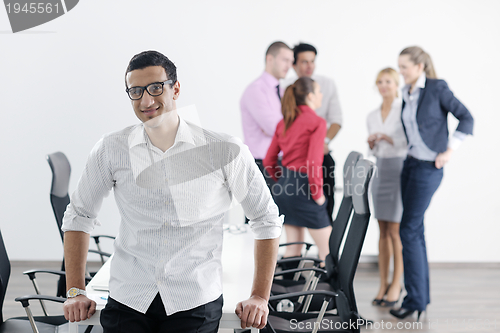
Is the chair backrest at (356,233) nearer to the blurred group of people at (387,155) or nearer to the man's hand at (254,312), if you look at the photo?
the man's hand at (254,312)

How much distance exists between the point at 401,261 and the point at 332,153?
52.5 inches

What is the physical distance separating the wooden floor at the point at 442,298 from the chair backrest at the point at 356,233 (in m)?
1.33

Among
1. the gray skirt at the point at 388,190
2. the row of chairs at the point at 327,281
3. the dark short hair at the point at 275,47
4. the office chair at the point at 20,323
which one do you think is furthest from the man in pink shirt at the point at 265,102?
the office chair at the point at 20,323

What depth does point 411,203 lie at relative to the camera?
3471 millimetres

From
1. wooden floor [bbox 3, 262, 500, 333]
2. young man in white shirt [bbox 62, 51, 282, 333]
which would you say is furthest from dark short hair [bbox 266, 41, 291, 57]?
young man in white shirt [bbox 62, 51, 282, 333]

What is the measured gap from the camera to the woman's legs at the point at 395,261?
3.71m

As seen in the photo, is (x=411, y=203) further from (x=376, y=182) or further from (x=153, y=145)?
(x=153, y=145)

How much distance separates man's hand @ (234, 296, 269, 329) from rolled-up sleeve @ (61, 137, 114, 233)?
594 millimetres

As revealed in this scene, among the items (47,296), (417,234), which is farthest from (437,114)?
(47,296)

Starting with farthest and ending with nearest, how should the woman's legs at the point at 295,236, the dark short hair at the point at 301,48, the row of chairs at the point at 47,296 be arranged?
the dark short hair at the point at 301,48
the woman's legs at the point at 295,236
the row of chairs at the point at 47,296

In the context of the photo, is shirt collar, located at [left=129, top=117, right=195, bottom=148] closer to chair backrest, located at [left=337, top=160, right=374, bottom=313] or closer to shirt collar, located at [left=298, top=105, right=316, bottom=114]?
chair backrest, located at [left=337, top=160, right=374, bottom=313]

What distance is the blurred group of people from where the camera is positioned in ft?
10.7

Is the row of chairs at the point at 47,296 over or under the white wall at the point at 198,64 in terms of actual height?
under

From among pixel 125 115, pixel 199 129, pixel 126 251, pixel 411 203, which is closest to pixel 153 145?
pixel 199 129
